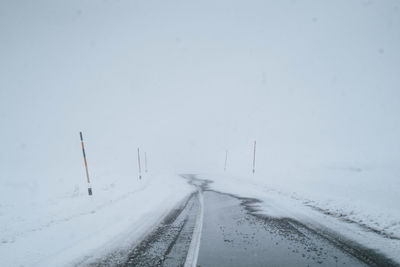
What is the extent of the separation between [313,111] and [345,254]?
82.7 metres

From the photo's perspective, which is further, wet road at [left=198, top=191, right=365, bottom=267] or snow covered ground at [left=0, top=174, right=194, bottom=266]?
snow covered ground at [left=0, top=174, right=194, bottom=266]

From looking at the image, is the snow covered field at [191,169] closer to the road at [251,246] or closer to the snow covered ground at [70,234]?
the snow covered ground at [70,234]

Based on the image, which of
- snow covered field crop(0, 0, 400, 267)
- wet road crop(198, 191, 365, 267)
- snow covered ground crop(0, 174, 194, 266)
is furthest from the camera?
snow covered field crop(0, 0, 400, 267)

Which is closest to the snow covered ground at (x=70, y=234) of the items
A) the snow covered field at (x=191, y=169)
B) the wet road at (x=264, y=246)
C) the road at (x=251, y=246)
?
the snow covered field at (x=191, y=169)

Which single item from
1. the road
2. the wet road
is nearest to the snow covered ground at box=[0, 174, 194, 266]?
the road

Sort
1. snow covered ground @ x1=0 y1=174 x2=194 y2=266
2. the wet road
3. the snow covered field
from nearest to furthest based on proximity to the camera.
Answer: the wet road
snow covered ground @ x1=0 y1=174 x2=194 y2=266
the snow covered field

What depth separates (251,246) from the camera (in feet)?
16.3

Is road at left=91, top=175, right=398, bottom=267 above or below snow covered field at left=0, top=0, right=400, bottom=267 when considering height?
above

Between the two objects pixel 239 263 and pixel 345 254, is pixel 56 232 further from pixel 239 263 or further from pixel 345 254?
pixel 345 254

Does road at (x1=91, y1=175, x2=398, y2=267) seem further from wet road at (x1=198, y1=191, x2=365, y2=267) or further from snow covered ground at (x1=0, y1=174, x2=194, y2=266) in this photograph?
snow covered ground at (x1=0, y1=174, x2=194, y2=266)

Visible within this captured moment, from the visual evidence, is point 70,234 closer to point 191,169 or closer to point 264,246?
point 264,246

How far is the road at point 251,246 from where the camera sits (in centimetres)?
412

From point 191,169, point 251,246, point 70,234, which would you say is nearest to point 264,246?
point 251,246

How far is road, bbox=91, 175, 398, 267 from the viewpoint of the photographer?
4121 millimetres
